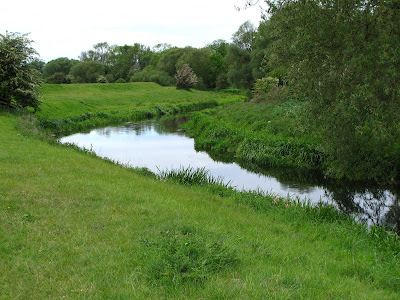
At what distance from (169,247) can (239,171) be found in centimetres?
1177

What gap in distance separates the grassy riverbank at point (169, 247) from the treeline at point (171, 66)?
4869 cm

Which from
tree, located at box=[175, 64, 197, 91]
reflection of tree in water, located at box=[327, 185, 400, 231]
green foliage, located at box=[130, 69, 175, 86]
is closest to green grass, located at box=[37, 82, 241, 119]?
tree, located at box=[175, 64, 197, 91]

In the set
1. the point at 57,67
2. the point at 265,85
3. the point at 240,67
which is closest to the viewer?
the point at 265,85

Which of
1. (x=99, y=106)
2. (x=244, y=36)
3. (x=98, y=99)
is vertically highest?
(x=244, y=36)

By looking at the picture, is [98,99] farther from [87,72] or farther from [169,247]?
[169,247]

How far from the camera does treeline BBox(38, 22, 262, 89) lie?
6556cm

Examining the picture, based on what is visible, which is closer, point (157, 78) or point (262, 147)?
point (262, 147)

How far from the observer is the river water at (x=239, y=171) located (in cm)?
1161

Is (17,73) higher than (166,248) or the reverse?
higher

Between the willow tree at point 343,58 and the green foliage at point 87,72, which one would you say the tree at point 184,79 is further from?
the willow tree at point 343,58

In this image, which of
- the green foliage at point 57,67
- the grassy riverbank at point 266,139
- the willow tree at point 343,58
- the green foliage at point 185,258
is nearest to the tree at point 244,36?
the green foliage at point 57,67

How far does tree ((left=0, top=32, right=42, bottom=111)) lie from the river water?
408 cm

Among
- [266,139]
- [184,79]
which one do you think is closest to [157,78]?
[184,79]

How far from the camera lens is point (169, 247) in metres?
4.95
